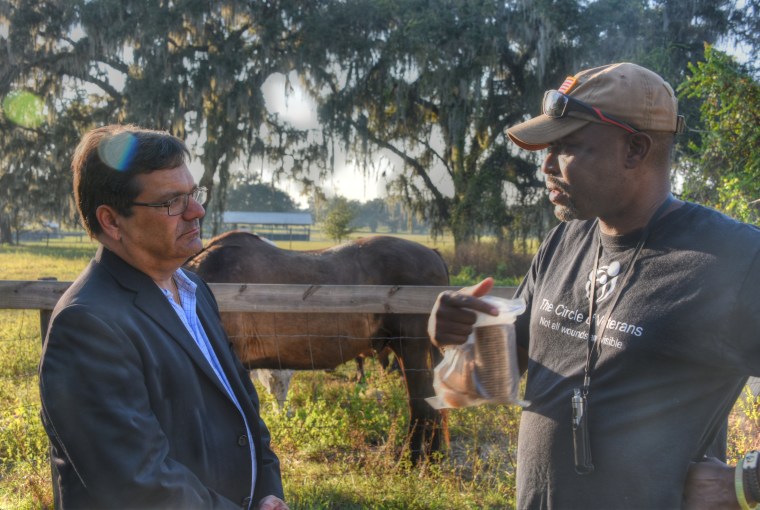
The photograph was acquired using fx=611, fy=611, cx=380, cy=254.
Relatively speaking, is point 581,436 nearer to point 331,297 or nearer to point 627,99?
point 627,99

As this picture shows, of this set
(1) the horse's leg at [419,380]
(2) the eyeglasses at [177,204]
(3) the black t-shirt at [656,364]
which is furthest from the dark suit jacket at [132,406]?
(1) the horse's leg at [419,380]

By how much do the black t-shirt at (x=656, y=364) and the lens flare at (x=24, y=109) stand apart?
79.2 ft

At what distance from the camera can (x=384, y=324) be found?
5.75 metres

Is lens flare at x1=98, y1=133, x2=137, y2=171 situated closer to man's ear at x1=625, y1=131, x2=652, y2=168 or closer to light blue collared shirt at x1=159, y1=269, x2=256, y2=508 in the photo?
light blue collared shirt at x1=159, y1=269, x2=256, y2=508

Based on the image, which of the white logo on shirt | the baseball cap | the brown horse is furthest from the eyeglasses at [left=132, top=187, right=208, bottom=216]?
the brown horse

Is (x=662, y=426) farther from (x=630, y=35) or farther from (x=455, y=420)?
(x=630, y=35)

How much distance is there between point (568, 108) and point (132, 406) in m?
1.44

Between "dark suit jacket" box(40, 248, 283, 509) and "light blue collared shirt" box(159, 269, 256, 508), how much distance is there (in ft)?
0.15

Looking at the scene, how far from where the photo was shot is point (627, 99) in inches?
66.6

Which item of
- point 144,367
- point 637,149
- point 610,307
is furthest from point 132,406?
point 637,149

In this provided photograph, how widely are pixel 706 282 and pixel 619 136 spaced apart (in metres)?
0.47

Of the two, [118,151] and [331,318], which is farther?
[331,318]

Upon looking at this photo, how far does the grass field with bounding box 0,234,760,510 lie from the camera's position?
3.87 m

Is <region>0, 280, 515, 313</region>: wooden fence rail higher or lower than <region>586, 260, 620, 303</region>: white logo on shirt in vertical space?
lower
